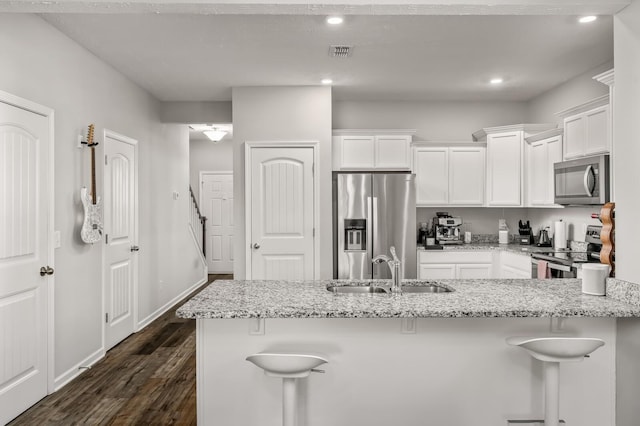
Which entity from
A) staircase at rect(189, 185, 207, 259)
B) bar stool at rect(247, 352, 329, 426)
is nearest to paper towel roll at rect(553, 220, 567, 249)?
bar stool at rect(247, 352, 329, 426)

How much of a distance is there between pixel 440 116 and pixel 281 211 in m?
2.46

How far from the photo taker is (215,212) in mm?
9109

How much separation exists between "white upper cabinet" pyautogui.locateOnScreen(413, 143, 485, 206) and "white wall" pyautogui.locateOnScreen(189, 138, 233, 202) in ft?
15.5

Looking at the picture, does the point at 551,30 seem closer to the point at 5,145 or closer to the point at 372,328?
the point at 372,328

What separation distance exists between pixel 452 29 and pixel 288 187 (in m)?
2.39

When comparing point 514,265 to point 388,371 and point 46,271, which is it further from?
point 46,271

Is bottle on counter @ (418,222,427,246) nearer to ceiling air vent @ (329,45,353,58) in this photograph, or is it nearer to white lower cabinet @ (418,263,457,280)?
white lower cabinet @ (418,263,457,280)

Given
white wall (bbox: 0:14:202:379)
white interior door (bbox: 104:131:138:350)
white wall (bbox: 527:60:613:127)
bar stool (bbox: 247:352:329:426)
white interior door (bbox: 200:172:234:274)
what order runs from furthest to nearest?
white interior door (bbox: 200:172:234:274) → white wall (bbox: 527:60:613:127) → white interior door (bbox: 104:131:138:350) → white wall (bbox: 0:14:202:379) → bar stool (bbox: 247:352:329:426)

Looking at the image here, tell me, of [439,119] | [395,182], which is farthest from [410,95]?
[395,182]

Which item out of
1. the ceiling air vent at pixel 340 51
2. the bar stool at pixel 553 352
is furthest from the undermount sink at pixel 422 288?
the ceiling air vent at pixel 340 51

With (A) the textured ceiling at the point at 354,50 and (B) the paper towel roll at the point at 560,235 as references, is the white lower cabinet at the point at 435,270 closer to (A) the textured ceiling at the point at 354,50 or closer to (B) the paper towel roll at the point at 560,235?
(B) the paper towel roll at the point at 560,235

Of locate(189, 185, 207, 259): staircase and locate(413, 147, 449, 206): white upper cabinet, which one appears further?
locate(189, 185, 207, 259): staircase

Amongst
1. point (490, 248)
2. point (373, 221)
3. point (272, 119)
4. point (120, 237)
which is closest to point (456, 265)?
point (490, 248)

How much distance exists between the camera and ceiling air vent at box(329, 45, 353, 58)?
12.4 ft
